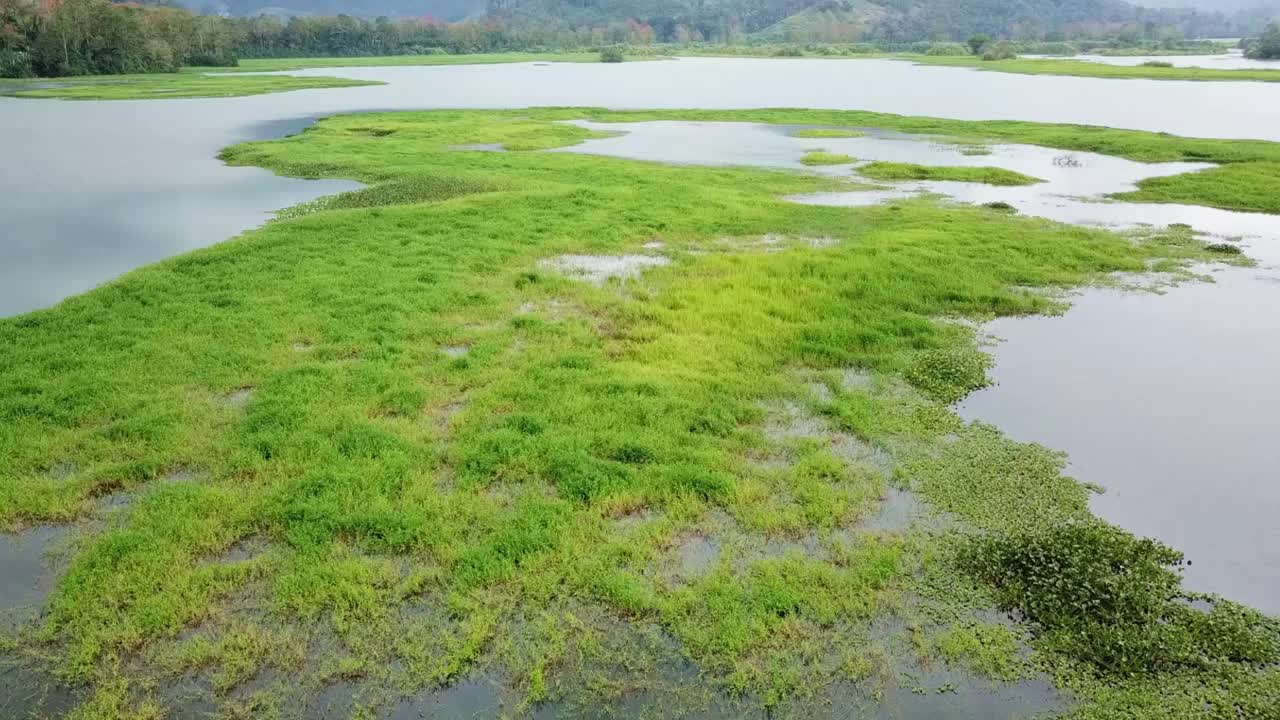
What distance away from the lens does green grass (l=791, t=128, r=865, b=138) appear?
170 ft

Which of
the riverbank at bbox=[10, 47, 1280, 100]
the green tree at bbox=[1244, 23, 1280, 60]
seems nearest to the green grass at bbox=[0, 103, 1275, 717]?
the riverbank at bbox=[10, 47, 1280, 100]

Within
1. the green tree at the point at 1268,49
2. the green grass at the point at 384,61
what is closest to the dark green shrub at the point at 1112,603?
the green grass at the point at 384,61

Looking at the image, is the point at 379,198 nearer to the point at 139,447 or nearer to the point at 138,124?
the point at 139,447

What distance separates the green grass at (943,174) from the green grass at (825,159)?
101 inches

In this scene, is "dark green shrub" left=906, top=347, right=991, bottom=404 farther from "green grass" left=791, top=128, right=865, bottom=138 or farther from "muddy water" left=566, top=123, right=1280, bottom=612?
"green grass" left=791, top=128, right=865, bottom=138

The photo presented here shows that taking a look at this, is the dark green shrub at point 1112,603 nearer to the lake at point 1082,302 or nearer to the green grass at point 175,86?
the lake at point 1082,302

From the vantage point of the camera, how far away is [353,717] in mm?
6527

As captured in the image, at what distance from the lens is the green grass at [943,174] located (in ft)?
118

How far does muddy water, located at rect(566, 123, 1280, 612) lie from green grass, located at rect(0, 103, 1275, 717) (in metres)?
0.88

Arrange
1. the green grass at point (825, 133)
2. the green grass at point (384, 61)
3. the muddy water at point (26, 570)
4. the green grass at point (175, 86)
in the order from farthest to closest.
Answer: the green grass at point (384, 61) < the green grass at point (175, 86) < the green grass at point (825, 133) < the muddy water at point (26, 570)

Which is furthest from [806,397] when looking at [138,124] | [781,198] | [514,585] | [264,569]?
[138,124]

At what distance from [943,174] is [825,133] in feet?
55.7

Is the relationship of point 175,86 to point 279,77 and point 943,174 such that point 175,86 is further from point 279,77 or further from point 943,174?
point 943,174

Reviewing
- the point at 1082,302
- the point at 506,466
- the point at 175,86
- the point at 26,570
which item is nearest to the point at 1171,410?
the point at 1082,302
